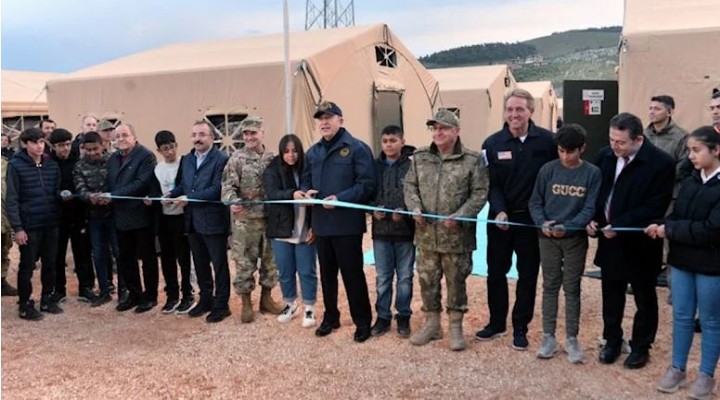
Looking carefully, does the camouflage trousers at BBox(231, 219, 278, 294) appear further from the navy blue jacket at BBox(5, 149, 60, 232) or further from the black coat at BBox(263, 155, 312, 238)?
the navy blue jacket at BBox(5, 149, 60, 232)

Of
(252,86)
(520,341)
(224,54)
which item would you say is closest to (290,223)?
(520,341)

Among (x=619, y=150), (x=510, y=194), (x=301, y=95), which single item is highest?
(x=301, y=95)

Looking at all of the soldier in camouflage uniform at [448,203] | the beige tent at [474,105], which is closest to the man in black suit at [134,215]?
the soldier in camouflage uniform at [448,203]

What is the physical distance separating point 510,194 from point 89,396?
2811 millimetres

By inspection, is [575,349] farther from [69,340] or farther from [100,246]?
[100,246]

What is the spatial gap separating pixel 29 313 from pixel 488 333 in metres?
3.68

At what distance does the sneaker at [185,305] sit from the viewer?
5.21m

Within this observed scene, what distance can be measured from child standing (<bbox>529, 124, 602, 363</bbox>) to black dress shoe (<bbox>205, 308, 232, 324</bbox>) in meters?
2.42

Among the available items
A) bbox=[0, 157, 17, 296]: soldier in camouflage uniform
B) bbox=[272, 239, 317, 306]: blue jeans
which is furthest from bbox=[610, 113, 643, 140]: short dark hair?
bbox=[0, 157, 17, 296]: soldier in camouflage uniform

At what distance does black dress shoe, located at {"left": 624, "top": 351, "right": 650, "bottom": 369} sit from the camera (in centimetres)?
377

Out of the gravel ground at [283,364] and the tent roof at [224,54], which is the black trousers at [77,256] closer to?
the gravel ground at [283,364]

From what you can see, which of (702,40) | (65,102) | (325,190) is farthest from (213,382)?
(65,102)

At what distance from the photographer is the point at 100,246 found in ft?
18.2

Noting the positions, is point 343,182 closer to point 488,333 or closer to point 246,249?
point 246,249
